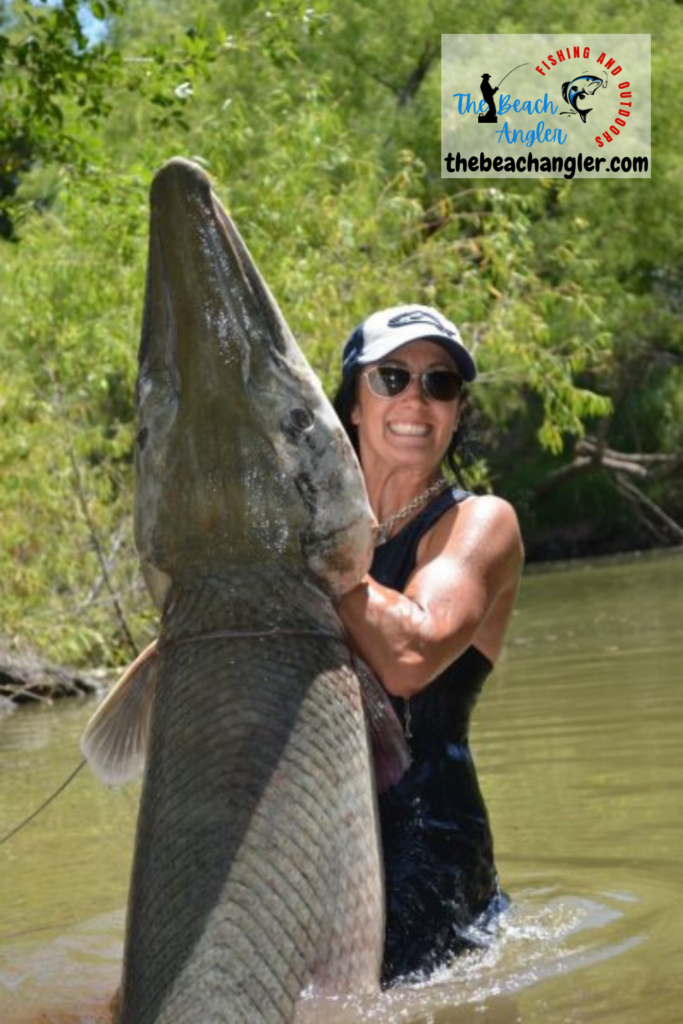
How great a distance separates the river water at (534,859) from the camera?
408cm

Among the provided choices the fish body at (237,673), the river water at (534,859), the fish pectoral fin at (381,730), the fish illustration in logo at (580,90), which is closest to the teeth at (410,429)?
the fish body at (237,673)

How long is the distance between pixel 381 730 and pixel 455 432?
3.50ft

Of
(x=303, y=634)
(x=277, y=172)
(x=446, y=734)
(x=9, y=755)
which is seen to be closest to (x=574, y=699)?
(x=9, y=755)

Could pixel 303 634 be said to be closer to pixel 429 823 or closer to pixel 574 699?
pixel 429 823

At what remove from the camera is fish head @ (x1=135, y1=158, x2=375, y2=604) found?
10.8 feet

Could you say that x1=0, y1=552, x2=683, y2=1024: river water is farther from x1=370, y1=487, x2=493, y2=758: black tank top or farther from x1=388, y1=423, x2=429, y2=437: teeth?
x1=388, y1=423, x2=429, y2=437: teeth

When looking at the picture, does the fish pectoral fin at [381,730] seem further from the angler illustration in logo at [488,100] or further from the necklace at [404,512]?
the angler illustration in logo at [488,100]

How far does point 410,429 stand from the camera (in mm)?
4094

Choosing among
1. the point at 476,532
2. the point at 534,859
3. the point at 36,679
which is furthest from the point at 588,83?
the point at 476,532

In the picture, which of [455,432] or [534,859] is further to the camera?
[534,859]

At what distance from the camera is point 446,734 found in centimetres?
396

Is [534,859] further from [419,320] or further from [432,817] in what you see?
[419,320]

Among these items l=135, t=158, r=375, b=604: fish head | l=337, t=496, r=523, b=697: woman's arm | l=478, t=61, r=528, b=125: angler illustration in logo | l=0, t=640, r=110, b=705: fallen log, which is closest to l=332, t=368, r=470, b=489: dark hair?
l=337, t=496, r=523, b=697: woman's arm

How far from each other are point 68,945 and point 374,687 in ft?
7.39
